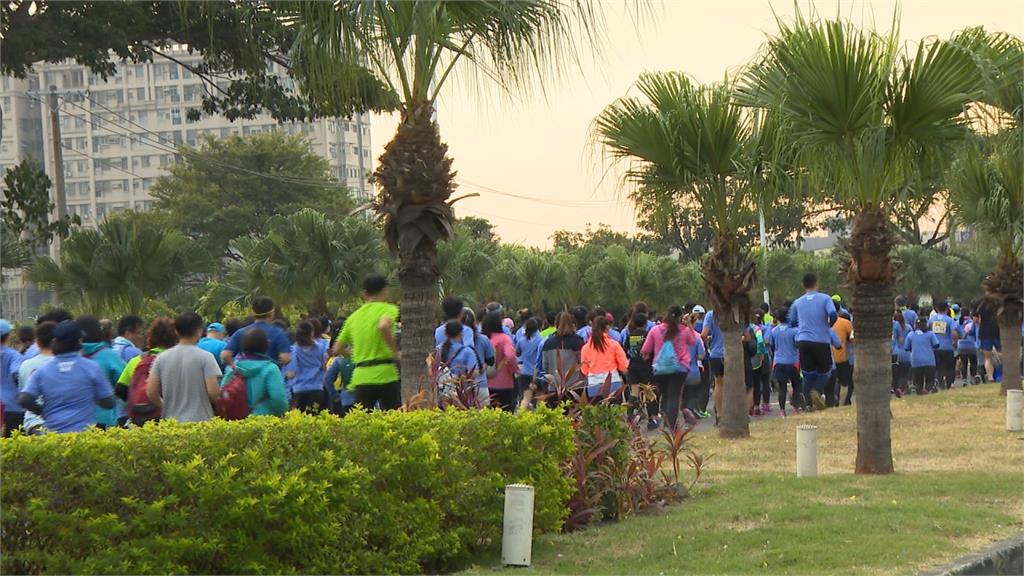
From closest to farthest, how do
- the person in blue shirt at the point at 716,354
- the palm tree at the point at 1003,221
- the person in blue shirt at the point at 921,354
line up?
1. the person in blue shirt at the point at 716,354
2. the palm tree at the point at 1003,221
3. the person in blue shirt at the point at 921,354

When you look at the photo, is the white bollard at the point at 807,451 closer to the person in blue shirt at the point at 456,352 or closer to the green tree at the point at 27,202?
the person in blue shirt at the point at 456,352

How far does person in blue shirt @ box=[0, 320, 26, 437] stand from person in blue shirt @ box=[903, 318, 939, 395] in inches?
667

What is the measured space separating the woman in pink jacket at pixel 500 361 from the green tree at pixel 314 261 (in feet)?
59.1

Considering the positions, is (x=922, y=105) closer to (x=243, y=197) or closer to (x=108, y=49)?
Answer: (x=108, y=49)

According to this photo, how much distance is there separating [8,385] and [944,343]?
1926 centimetres

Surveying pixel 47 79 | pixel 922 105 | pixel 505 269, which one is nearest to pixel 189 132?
pixel 47 79

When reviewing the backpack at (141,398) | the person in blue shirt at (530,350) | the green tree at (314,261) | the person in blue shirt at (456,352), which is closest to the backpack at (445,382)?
the person in blue shirt at (456,352)

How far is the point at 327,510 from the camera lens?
7168 millimetres

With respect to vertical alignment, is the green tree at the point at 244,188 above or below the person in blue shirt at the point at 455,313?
above

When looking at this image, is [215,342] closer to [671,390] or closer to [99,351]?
[99,351]

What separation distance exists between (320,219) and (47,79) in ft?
352

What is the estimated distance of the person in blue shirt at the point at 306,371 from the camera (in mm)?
14477

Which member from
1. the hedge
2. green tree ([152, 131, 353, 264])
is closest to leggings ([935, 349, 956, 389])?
the hedge

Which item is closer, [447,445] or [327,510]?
[327,510]
